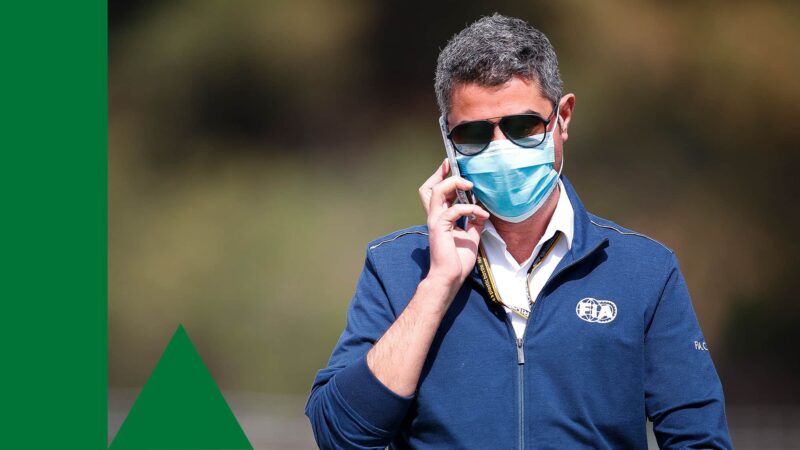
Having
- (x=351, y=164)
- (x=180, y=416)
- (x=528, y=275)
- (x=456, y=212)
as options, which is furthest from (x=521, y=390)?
(x=351, y=164)

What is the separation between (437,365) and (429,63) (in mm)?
4572

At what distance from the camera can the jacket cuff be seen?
2150mm

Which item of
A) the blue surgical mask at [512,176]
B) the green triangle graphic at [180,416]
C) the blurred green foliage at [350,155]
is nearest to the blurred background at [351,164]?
the blurred green foliage at [350,155]

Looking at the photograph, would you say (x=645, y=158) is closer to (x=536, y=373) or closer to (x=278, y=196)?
(x=278, y=196)

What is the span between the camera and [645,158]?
21.4 feet

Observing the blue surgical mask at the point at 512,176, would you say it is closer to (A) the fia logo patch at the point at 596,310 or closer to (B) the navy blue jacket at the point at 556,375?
(B) the navy blue jacket at the point at 556,375

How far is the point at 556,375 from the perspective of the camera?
2223 mm

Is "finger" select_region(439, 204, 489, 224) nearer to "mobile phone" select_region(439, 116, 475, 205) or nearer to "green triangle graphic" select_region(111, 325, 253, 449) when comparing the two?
"mobile phone" select_region(439, 116, 475, 205)

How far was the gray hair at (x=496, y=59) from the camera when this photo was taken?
Result: 2299mm

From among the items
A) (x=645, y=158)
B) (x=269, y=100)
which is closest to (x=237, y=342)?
(x=269, y=100)

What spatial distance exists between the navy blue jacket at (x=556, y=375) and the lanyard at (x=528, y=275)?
0.8 inches

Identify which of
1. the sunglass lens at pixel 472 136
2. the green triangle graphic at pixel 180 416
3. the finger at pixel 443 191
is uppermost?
the sunglass lens at pixel 472 136

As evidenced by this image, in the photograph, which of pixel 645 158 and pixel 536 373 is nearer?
pixel 536 373

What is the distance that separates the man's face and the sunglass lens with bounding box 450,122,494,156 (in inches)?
0.6
